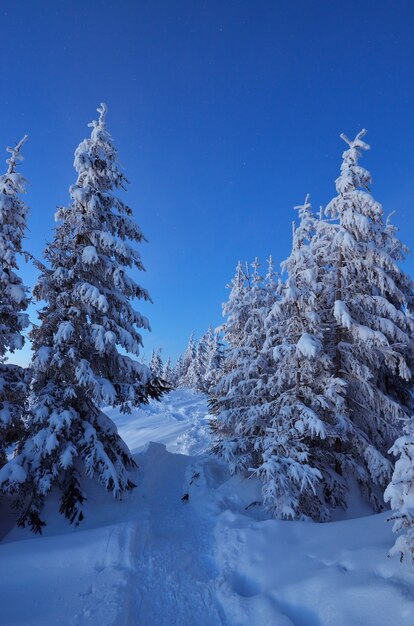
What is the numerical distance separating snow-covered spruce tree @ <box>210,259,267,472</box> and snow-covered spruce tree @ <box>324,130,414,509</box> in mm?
3223

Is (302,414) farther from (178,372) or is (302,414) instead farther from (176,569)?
(178,372)

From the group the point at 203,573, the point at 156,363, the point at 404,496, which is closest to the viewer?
the point at 404,496

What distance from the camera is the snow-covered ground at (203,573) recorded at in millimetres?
5336

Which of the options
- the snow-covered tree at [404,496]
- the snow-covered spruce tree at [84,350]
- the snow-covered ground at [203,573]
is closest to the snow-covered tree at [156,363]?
the snow-covered spruce tree at [84,350]

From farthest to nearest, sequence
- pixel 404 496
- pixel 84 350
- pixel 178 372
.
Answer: pixel 178 372
pixel 84 350
pixel 404 496

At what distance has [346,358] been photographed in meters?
11.9

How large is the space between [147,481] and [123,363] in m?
4.90

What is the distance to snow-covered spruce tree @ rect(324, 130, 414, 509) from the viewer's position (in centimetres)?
1128

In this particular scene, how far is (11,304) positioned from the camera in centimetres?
1055

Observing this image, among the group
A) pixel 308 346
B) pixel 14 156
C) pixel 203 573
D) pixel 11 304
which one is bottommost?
pixel 203 573

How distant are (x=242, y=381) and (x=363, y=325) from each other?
17.3 feet

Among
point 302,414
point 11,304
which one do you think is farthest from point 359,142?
point 11,304

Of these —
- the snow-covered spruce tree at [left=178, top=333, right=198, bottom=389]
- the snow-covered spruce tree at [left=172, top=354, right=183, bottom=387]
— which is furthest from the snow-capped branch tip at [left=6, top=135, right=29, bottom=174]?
the snow-covered spruce tree at [left=172, top=354, right=183, bottom=387]

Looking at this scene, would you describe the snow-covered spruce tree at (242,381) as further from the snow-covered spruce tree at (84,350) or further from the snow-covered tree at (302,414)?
the snow-covered spruce tree at (84,350)
